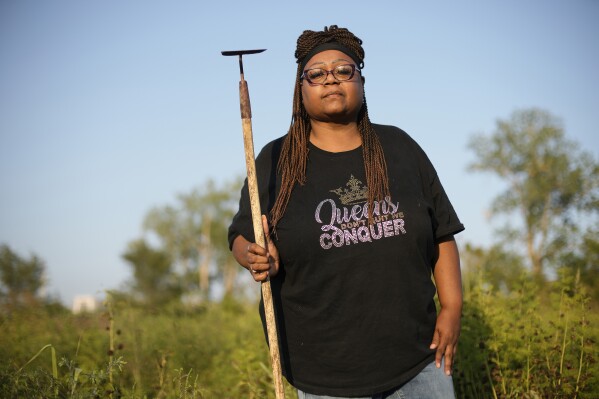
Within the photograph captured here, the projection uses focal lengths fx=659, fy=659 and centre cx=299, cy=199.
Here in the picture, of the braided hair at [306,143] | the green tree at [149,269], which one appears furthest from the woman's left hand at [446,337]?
the green tree at [149,269]

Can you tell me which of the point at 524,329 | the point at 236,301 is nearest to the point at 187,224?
the point at 236,301

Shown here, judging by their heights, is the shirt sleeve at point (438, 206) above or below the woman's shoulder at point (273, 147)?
below

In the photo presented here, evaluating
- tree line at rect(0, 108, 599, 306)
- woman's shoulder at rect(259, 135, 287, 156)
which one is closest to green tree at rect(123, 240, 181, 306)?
tree line at rect(0, 108, 599, 306)

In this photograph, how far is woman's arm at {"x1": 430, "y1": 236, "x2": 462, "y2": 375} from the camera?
10.0ft

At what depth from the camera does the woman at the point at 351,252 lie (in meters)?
2.92

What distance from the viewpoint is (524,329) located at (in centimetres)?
497

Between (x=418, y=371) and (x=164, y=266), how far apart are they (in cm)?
5118

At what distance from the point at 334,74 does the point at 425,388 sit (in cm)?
155

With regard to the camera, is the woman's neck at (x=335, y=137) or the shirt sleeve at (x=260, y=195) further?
the woman's neck at (x=335, y=137)

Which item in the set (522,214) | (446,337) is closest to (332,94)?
(446,337)

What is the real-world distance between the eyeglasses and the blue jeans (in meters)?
1.45

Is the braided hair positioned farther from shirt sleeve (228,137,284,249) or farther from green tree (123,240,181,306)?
green tree (123,240,181,306)

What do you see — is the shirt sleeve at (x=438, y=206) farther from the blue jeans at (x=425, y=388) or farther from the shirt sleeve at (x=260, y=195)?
the shirt sleeve at (x=260, y=195)

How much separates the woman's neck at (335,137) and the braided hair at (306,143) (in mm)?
39
